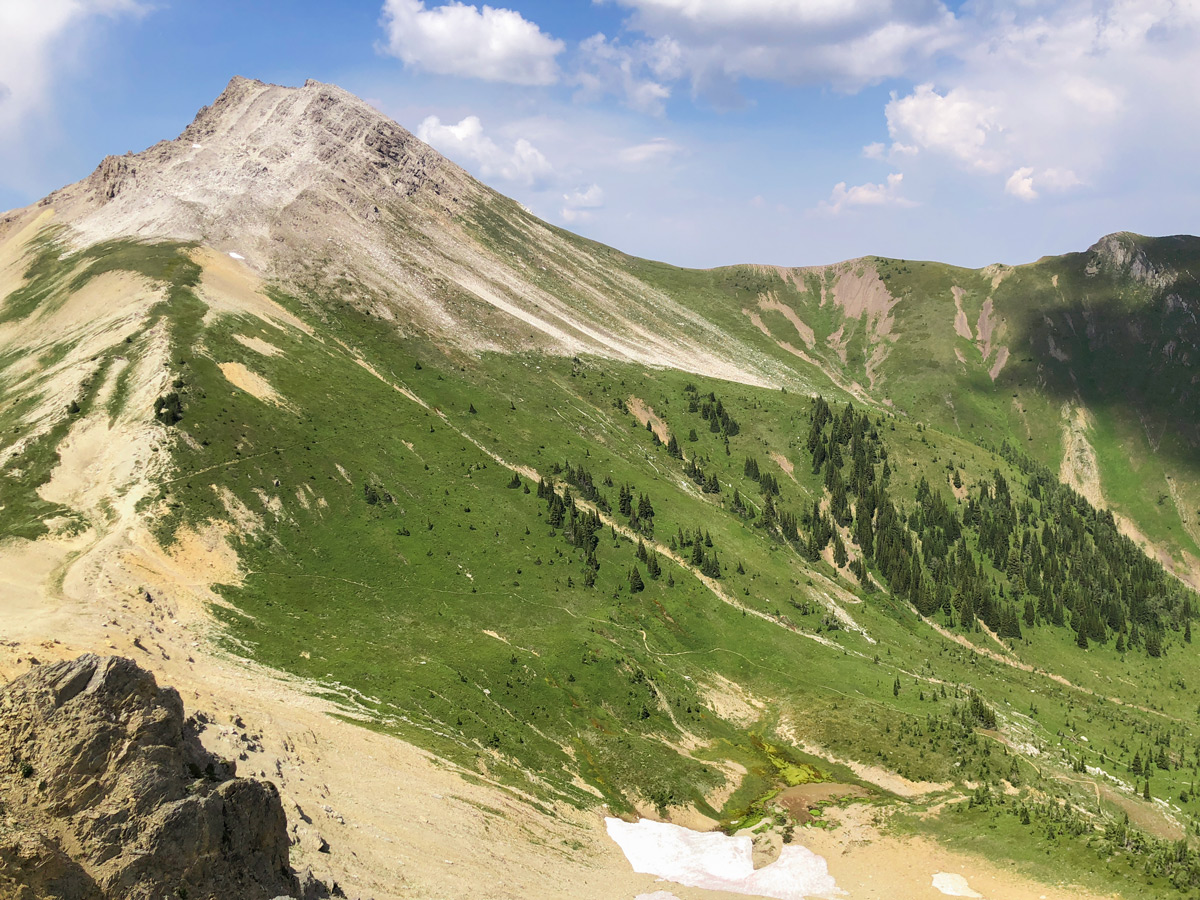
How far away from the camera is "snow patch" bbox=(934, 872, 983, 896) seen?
46006 mm

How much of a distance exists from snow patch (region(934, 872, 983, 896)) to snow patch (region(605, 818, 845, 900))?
614cm

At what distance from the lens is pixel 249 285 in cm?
13700

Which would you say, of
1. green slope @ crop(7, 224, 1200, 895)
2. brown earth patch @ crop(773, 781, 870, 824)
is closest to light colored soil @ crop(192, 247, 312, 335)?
green slope @ crop(7, 224, 1200, 895)

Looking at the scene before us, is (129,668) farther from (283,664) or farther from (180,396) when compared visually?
(180,396)

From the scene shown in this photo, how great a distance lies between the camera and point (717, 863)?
171 ft

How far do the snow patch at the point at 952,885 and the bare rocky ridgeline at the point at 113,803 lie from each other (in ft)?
128

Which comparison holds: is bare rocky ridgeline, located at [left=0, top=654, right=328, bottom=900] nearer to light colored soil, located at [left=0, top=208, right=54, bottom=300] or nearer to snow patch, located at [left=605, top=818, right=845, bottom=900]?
snow patch, located at [left=605, top=818, right=845, bottom=900]

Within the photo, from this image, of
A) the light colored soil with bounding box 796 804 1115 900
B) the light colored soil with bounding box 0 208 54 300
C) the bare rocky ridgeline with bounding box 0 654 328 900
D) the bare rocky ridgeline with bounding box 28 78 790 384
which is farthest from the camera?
the bare rocky ridgeline with bounding box 28 78 790 384

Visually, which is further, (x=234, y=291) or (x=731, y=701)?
(x=234, y=291)

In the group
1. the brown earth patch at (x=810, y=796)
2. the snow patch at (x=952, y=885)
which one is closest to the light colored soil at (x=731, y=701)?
the brown earth patch at (x=810, y=796)

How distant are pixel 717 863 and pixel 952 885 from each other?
1480cm

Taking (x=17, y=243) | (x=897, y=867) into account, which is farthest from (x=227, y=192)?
(x=897, y=867)

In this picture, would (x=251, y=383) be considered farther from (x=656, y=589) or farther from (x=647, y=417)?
(x=647, y=417)

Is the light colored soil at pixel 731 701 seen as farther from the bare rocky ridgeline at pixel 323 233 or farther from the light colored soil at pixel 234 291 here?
the light colored soil at pixel 234 291
